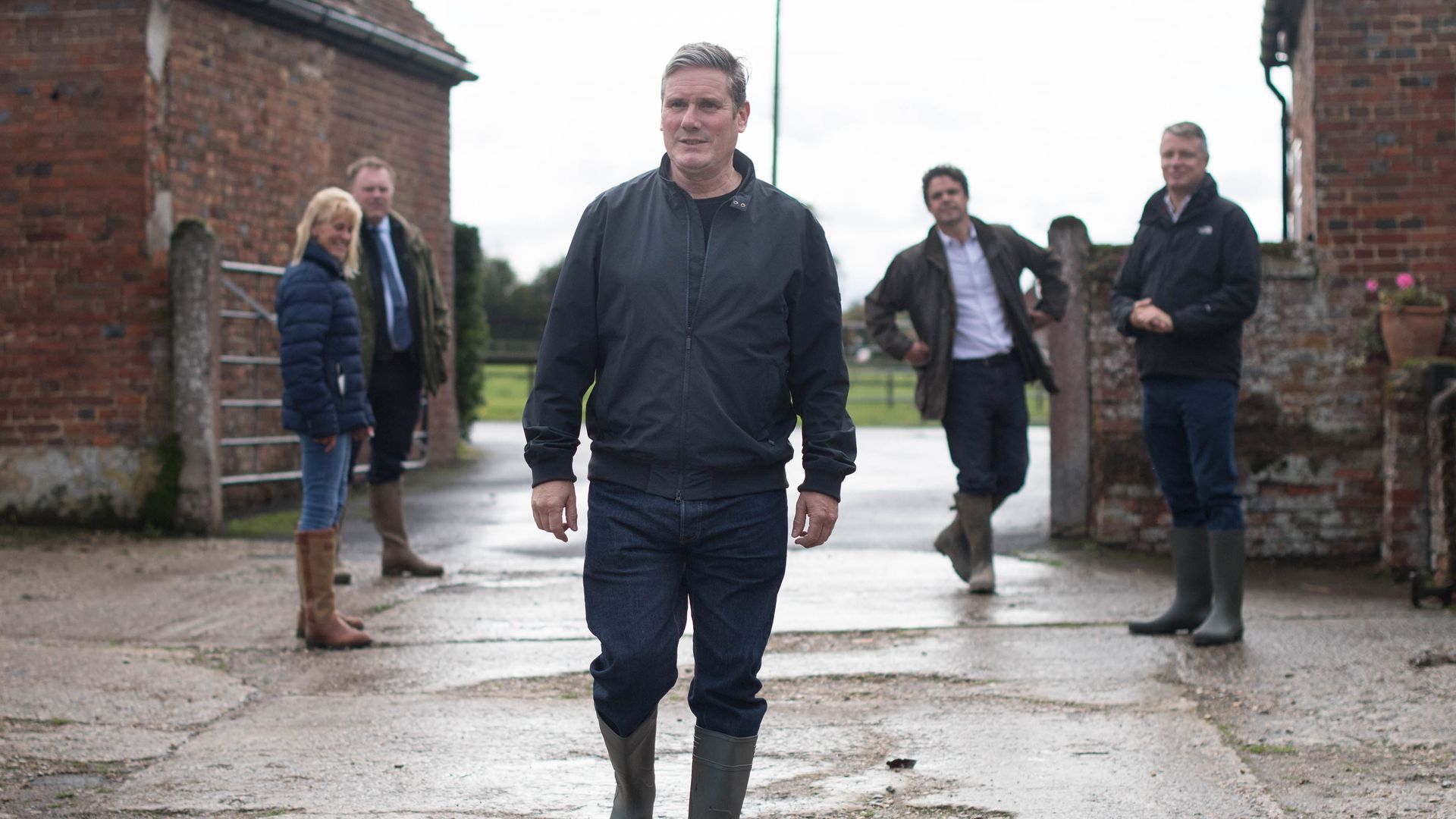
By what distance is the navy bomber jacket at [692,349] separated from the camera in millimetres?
3330

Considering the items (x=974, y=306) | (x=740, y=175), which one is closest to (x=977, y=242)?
(x=974, y=306)

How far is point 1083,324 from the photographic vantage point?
A: 29.8ft

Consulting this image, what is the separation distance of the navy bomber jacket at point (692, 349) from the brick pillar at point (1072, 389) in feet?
19.0

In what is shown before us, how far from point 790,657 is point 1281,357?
4165mm

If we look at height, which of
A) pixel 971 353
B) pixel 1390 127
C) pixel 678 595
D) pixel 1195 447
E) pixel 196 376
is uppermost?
pixel 1390 127

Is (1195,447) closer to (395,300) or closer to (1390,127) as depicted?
(1390,127)

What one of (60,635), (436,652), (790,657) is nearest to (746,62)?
(790,657)

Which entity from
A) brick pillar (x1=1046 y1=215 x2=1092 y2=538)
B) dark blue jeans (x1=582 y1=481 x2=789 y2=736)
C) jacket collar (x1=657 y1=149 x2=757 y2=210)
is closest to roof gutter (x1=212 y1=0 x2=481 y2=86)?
brick pillar (x1=1046 y1=215 x2=1092 y2=538)

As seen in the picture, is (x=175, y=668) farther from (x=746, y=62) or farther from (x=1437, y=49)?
(x=1437, y=49)

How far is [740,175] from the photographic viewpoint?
3547 millimetres

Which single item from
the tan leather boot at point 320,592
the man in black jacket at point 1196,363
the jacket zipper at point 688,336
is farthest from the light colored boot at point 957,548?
the jacket zipper at point 688,336

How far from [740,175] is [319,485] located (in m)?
3.27

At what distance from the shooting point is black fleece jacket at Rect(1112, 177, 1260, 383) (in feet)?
19.5

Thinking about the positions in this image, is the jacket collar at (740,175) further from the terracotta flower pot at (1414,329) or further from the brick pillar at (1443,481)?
the terracotta flower pot at (1414,329)
